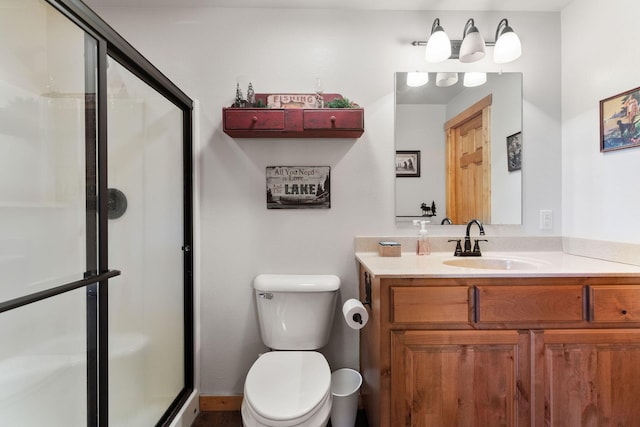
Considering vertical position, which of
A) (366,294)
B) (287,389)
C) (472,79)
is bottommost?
(287,389)

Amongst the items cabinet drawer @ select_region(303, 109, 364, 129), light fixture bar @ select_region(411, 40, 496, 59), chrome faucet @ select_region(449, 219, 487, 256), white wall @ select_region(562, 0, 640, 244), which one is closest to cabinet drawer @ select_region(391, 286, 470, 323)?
chrome faucet @ select_region(449, 219, 487, 256)

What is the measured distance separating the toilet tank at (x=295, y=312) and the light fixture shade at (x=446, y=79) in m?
1.31

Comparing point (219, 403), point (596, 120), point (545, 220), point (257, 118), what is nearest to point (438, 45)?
point (596, 120)

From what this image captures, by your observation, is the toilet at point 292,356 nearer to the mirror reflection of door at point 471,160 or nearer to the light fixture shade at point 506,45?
the mirror reflection of door at point 471,160

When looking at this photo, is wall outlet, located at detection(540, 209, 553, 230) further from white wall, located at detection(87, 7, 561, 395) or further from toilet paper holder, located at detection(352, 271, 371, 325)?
toilet paper holder, located at detection(352, 271, 371, 325)

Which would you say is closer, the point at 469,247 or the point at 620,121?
the point at 620,121

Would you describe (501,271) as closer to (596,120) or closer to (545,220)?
(545,220)

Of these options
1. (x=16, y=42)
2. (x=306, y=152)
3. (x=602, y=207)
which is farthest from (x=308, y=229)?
(x=602, y=207)

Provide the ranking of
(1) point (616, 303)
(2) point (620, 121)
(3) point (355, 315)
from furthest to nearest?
(2) point (620, 121) < (3) point (355, 315) < (1) point (616, 303)

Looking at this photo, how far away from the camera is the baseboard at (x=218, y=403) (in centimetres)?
182

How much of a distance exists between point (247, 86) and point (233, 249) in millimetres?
946

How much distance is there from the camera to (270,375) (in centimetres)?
138

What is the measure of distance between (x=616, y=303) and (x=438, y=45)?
143 centimetres

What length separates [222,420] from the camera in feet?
5.69
